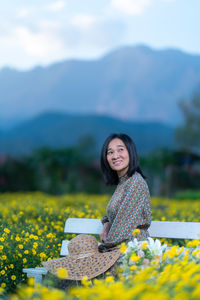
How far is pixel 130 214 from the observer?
322 cm

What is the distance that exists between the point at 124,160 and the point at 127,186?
0.82 ft

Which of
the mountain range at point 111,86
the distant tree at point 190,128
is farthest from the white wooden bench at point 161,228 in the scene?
the mountain range at point 111,86

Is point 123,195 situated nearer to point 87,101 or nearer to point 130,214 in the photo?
point 130,214

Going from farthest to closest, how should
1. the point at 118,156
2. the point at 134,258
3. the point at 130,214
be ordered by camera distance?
1. the point at 118,156
2. the point at 130,214
3. the point at 134,258

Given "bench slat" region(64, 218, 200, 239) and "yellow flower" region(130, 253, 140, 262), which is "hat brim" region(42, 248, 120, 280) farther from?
"bench slat" region(64, 218, 200, 239)

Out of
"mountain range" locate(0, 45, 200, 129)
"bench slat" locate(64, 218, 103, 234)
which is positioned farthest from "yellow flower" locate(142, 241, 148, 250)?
"mountain range" locate(0, 45, 200, 129)

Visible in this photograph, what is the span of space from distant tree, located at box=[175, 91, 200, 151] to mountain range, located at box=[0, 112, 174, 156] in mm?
5562

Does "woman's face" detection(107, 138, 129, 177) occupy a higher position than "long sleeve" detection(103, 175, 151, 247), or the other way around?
"woman's face" detection(107, 138, 129, 177)

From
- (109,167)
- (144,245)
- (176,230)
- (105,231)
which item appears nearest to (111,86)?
(109,167)

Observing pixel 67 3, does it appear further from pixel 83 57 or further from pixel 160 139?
pixel 83 57

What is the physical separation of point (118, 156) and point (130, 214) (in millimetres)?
507

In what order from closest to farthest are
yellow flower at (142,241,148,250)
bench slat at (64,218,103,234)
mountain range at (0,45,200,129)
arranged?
yellow flower at (142,241,148,250) → bench slat at (64,218,103,234) → mountain range at (0,45,200,129)

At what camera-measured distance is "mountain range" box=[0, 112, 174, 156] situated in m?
27.0

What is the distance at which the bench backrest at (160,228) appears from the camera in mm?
3590
